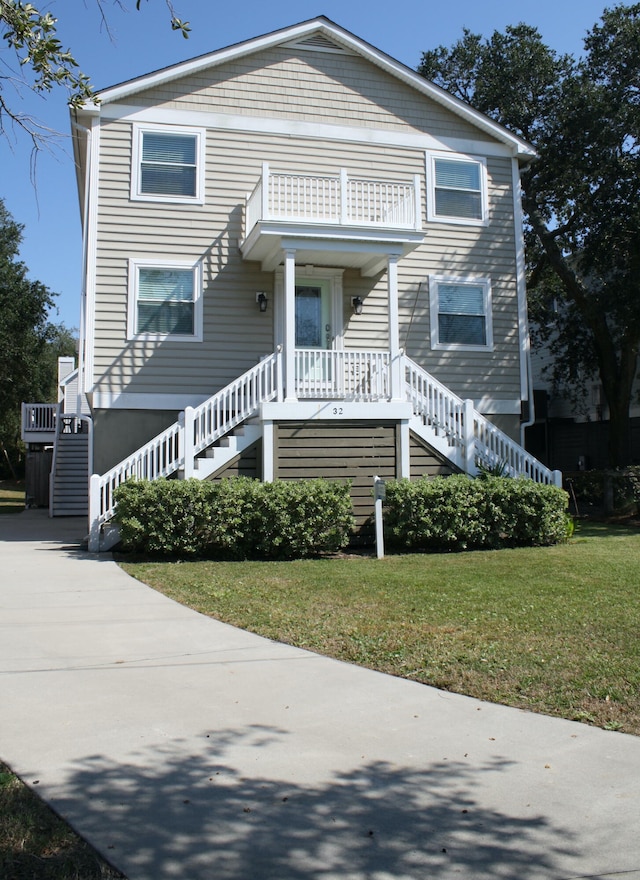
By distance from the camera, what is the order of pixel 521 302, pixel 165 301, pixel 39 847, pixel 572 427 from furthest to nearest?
pixel 572 427, pixel 521 302, pixel 165 301, pixel 39 847

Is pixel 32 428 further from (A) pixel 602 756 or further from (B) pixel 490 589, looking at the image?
(A) pixel 602 756

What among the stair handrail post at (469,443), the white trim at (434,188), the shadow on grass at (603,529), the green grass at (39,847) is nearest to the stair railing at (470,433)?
the stair handrail post at (469,443)

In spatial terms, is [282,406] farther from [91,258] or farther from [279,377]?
[91,258]

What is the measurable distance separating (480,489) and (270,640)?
20.4 ft

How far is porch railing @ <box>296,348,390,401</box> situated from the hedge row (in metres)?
2.15

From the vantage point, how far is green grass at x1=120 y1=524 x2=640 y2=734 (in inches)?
209

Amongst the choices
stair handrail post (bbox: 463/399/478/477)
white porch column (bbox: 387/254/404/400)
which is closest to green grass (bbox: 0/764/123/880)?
white porch column (bbox: 387/254/404/400)

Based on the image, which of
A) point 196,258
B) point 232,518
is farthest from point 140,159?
point 232,518

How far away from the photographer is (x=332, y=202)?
550 inches

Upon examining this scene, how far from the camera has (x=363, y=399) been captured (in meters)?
13.4

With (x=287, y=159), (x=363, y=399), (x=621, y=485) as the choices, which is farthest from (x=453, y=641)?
(x=621, y=485)

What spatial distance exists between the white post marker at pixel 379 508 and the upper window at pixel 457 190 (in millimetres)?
6601

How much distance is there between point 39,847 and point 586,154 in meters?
20.0

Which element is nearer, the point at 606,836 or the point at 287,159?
the point at 606,836
